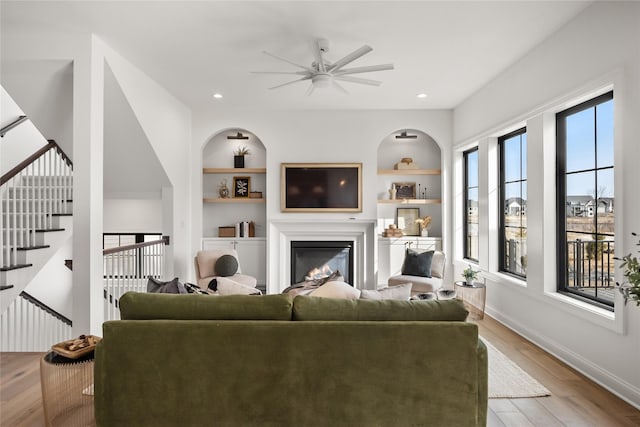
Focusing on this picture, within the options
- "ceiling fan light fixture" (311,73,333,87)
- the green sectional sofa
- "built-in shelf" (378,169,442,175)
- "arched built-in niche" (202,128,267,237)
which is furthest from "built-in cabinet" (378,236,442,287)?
the green sectional sofa

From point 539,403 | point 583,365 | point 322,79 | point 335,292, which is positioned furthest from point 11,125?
point 583,365

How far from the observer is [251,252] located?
6344mm

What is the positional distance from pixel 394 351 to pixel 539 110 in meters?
2.90

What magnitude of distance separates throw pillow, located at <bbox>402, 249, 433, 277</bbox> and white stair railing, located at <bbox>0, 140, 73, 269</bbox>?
416 cm

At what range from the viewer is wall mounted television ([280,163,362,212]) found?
246 inches

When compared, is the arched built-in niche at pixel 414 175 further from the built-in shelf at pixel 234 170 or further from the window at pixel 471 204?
the built-in shelf at pixel 234 170

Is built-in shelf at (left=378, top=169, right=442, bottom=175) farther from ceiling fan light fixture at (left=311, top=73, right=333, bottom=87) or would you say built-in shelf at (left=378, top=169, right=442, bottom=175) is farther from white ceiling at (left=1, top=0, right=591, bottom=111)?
ceiling fan light fixture at (left=311, top=73, right=333, bottom=87)

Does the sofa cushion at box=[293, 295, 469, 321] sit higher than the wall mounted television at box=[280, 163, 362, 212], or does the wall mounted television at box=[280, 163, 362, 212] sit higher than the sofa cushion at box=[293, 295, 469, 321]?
the wall mounted television at box=[280, 163, 362, 212]

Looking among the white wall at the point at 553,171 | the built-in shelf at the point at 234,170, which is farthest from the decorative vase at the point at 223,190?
the white wall at the point at 553,171

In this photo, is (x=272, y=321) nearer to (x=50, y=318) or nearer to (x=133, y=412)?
(x=133, y=412)

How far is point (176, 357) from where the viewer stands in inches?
83.1

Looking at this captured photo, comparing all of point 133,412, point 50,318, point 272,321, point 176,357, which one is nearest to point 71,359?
point 133,412

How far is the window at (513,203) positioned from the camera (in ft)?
14.4

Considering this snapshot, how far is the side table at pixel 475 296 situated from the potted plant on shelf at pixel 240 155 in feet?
12.5
